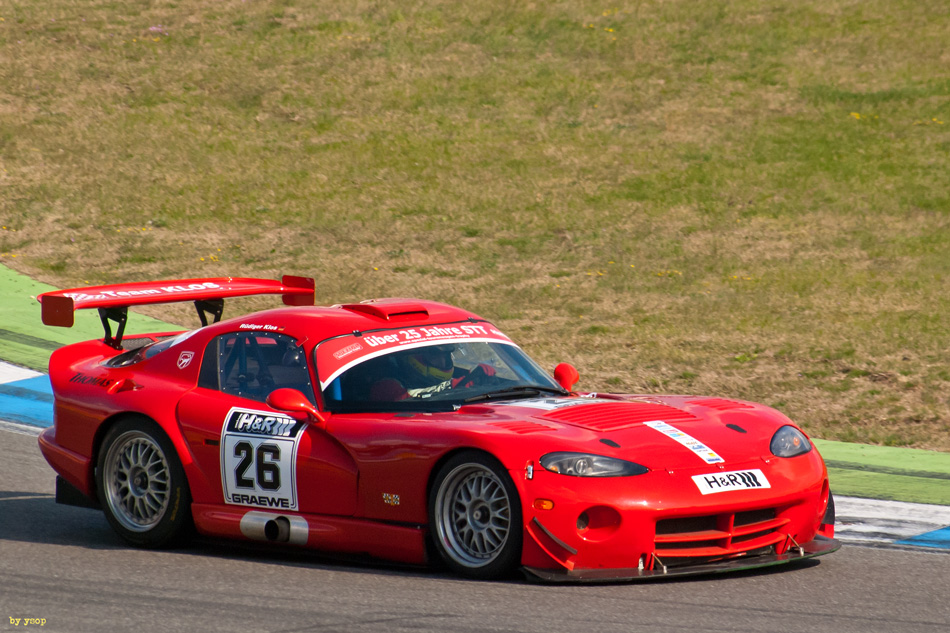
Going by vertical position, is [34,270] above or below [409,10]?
below

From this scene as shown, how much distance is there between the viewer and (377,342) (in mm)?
6527

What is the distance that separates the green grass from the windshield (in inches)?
187

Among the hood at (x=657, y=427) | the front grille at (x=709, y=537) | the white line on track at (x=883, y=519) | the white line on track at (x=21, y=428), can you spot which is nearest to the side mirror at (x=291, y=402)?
the hood at (x=657, y=427)

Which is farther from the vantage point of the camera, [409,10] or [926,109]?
[409,10]

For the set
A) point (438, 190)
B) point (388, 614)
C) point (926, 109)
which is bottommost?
point (388, 614)

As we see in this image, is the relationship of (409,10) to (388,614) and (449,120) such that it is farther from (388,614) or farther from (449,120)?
(388,614)

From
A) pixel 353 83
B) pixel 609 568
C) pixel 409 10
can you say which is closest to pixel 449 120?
pixel 353 83

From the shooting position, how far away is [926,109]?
2470cm

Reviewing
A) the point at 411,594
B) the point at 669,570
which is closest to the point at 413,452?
the point at 411,594

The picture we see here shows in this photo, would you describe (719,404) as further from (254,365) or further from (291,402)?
(254,365)

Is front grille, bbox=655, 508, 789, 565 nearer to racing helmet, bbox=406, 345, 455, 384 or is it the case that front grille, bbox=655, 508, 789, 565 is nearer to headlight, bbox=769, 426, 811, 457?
headlight, bbox=769, 426, 811, 457

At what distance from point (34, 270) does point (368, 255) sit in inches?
189

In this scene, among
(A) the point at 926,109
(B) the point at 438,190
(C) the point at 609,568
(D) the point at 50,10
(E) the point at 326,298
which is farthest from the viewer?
(D) the point at 50,10

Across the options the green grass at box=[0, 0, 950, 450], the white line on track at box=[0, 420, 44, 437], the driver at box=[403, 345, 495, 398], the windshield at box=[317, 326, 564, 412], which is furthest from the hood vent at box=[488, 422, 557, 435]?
the white line on track at box=[0, 420, 44, 437]
